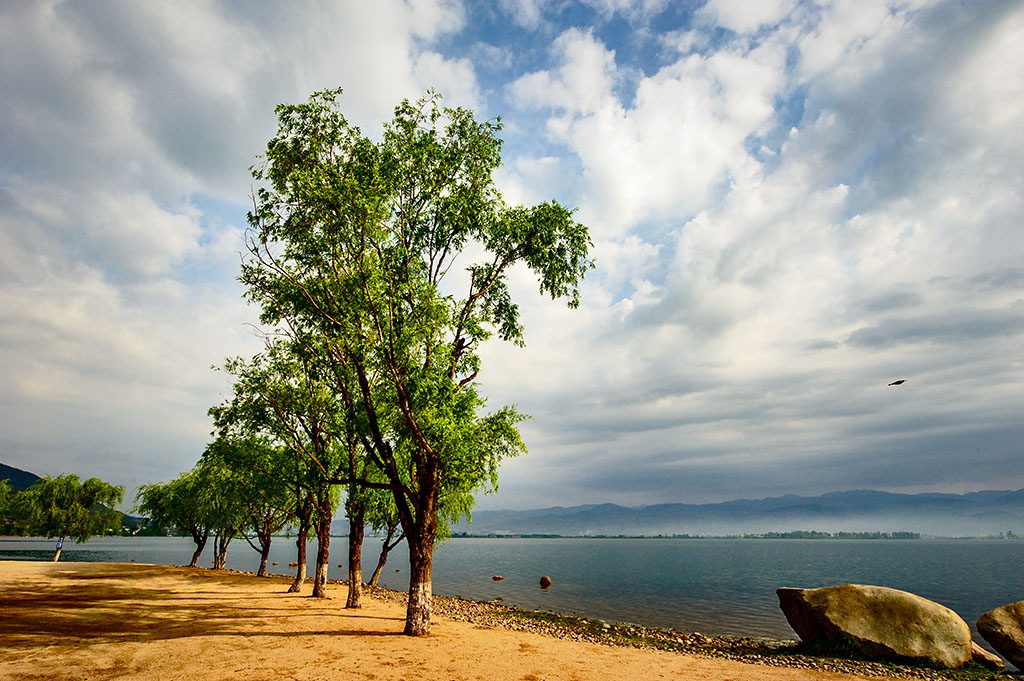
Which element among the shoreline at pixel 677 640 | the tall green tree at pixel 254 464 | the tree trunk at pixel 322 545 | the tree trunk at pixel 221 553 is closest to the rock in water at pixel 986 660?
the shoreline at pixel 677 640

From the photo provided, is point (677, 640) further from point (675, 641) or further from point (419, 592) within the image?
point (419, 592)

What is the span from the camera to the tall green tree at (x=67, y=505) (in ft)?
173

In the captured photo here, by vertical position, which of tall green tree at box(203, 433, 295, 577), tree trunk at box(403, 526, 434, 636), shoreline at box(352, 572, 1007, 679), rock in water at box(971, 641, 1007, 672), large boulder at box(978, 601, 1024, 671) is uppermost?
tall green tree at box(203, 433, 295, 577)

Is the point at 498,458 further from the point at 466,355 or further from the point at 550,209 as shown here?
the point at 550,209

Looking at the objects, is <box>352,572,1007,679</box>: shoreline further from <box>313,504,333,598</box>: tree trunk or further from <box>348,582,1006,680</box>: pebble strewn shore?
<box>313,504,333,598</box>: tree trunk

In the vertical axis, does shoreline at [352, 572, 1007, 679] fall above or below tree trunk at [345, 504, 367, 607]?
below

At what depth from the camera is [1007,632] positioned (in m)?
18.8

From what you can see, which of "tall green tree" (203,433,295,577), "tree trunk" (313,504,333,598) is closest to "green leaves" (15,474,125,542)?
"tall green tree" (203,433,295,577)

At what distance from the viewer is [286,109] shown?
17.8 m

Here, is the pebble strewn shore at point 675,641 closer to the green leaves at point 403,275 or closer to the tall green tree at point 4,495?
the green leaves at point 403,275

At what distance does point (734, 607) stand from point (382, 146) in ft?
161

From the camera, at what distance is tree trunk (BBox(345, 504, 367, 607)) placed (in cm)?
2356

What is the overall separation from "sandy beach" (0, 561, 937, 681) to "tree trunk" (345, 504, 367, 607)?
2.97ft

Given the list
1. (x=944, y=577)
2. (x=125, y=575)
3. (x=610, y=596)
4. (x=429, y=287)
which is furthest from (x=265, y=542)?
(x=944, y=577)
